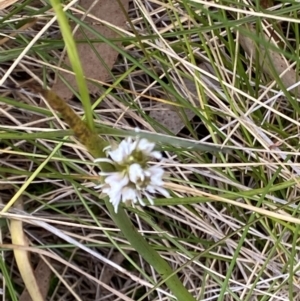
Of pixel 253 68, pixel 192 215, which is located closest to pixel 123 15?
pixel 253 68

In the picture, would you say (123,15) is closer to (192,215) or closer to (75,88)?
(75,88)

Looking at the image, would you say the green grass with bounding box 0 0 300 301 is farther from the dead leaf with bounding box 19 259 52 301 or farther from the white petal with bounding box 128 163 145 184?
the white petal with bounding box 128 163 145 184

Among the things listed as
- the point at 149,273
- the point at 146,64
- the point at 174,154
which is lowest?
the point at 149,273

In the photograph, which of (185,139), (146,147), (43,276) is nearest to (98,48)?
(185,139)

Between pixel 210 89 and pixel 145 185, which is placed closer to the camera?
pixel 145 185

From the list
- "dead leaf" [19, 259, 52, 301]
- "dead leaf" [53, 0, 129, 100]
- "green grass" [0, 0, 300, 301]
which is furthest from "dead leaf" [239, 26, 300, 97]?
"dead leaf" [19, 259, 52, 301]

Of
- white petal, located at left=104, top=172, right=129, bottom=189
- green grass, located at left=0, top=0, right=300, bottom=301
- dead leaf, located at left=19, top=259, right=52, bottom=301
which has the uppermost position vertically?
white petal, located at left=104, top=172, right=129, bottom=189

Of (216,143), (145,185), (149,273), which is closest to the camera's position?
(145,185)

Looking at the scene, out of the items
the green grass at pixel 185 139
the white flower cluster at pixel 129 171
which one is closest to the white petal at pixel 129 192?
the white flower cluster at pixel 129 171
